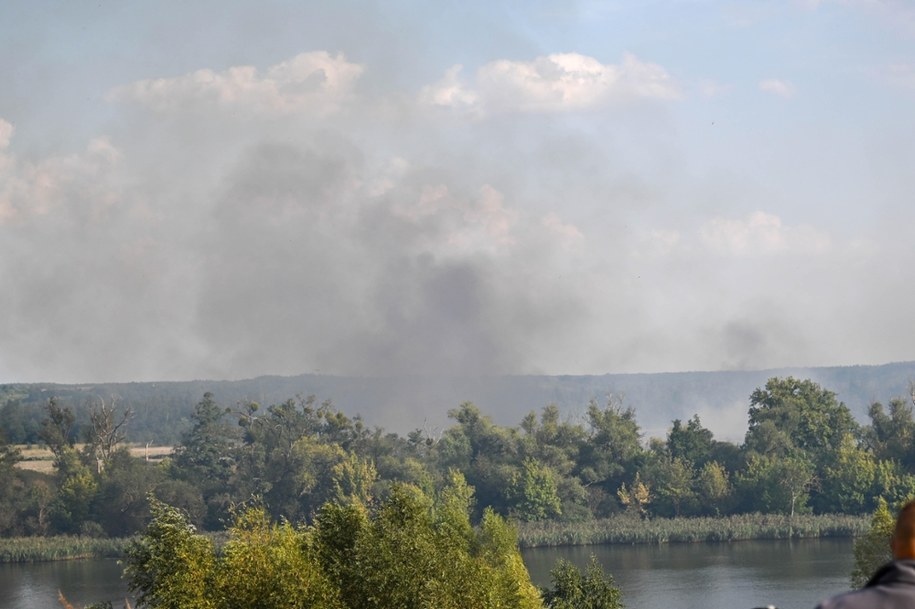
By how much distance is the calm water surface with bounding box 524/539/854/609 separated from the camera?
60781 mm

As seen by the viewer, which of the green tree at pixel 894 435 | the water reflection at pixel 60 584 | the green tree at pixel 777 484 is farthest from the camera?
the green tree at pixel 894 435

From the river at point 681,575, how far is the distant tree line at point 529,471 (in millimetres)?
11116

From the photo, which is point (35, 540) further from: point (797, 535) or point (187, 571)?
point (187, 571)

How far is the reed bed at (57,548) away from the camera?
91.2m

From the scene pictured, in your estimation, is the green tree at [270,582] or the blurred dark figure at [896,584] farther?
the green tree at [270,582]

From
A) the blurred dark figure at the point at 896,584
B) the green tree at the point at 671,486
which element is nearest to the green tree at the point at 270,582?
the blurred dark figure at the point at 896,584

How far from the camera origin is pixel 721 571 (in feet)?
234

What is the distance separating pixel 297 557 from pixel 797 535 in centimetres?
6499

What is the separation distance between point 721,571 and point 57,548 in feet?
162

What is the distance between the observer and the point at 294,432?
370 ft

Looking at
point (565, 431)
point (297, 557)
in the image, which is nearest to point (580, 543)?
point (565, 431)

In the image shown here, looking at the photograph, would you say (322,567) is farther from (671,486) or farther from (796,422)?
(796,422)

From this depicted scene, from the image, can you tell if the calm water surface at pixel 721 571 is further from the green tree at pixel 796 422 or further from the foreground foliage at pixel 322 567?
the foreground foliage at pixel 322 567

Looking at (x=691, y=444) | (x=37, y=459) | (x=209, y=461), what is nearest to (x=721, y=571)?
(x=691, y=444)
